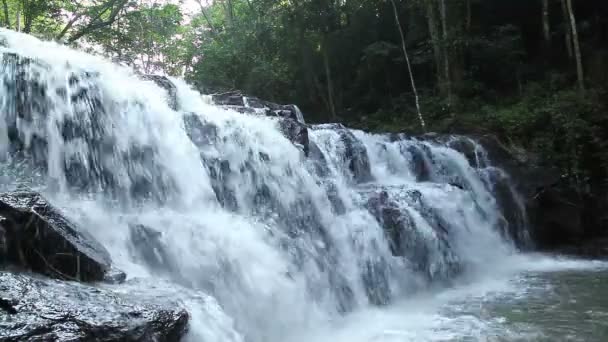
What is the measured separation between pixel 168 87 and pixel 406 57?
9.03 meters

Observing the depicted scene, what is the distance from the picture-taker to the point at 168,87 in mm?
8992

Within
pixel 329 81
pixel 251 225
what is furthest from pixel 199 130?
pixel 329 81

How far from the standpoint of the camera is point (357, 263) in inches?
283

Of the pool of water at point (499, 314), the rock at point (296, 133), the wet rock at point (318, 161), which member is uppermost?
the rock at point (296, 133)

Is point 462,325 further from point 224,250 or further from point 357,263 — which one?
point 224,250

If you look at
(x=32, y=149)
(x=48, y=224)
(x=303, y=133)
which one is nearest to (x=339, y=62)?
(x=303, y=133)

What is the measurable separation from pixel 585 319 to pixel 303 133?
565cm

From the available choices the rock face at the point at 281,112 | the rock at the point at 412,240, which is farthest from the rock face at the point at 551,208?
the rock face at the point at 281,112

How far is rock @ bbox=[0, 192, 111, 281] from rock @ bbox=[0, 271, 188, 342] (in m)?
0.25

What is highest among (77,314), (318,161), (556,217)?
(318,161)

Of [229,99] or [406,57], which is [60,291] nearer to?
[229,99]

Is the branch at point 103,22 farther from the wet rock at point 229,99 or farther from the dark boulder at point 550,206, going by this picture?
the dark boulder at point 550,206

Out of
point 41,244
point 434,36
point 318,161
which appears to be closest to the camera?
point 41,244

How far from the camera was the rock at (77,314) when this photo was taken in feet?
9.23
